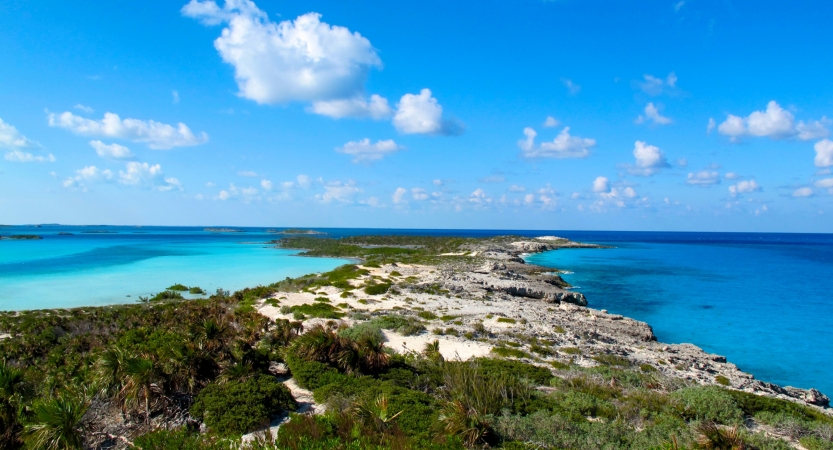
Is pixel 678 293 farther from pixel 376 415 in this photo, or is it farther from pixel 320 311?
pixel 376 415

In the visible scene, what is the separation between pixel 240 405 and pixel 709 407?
11421 millimetres

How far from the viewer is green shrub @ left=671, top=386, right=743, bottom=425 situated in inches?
426

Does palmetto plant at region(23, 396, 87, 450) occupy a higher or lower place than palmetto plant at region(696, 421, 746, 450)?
higher

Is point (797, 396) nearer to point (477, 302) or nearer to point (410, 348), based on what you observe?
point (410, 348)

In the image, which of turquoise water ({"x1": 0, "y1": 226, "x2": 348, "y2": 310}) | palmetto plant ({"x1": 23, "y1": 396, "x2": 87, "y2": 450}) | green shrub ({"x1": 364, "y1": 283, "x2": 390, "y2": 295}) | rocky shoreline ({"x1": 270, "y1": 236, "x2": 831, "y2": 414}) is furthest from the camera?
green shrub ({"x1": 364, "y1": 283, "x2": 390, "y2": 295})

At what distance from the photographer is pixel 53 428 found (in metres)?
7.73

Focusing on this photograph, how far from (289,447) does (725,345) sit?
25497mm

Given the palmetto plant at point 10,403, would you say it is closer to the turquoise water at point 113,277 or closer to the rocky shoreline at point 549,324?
the rocky shoreline at point 549,324

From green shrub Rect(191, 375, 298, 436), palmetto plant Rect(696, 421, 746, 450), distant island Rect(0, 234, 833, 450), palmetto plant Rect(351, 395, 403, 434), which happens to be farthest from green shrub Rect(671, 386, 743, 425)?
green shrub Rect(191, 375, 298, 436)

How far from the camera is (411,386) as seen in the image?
12.5m

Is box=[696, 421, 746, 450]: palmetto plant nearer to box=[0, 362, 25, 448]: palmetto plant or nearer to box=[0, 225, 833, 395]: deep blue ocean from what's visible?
box=[0, 362, 25, 448]: palmetto plant

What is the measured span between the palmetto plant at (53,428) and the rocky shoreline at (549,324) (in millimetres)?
14135

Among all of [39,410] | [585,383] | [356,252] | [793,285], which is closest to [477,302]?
[585,383]

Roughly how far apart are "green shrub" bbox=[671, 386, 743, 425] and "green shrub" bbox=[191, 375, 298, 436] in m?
9.80
